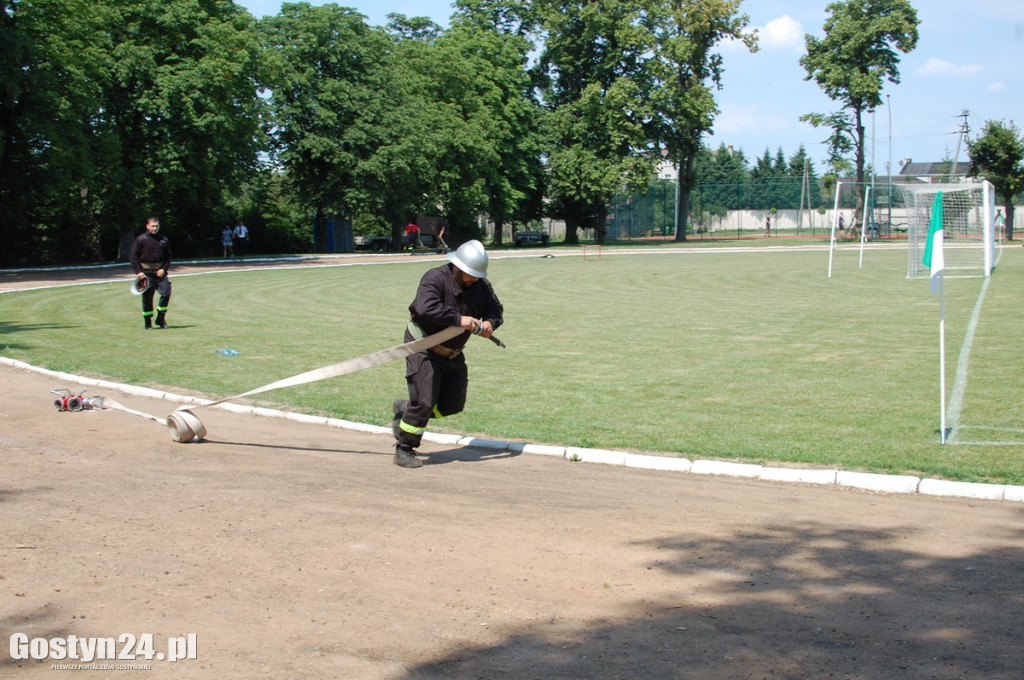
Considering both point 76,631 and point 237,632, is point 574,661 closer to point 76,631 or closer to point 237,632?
point 237,632

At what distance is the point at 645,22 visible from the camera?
7531 centimetres

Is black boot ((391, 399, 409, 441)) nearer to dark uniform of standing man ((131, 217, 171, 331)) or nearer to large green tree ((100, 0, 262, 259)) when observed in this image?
dark uniform of standing man ((131, 217, 171, 331))

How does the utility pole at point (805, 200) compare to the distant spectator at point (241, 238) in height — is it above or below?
above

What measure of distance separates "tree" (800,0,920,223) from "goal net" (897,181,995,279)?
119ft

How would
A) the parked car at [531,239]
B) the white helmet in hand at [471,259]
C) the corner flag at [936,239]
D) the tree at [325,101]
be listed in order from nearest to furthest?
1. the white helmet in hand at [471,259]
2. the corner flag at [936,239]
3. the tree at [325,101]
4. the parked car at [531,239]

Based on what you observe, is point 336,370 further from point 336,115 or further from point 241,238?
point 336,115

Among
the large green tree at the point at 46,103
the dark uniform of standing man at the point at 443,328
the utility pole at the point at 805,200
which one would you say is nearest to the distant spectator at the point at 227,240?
the large green tree at the point at 46,103

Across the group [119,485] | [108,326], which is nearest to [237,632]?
[119,485]

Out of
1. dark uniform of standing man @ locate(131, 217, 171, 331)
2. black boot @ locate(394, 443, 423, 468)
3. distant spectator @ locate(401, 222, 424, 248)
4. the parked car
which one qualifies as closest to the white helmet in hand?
black boot @ locate(394, 443, 423, 468)

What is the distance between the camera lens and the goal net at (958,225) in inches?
978

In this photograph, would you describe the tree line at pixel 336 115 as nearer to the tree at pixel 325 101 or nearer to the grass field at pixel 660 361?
the tree at pixel 325 101

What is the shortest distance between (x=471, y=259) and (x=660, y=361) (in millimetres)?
6797

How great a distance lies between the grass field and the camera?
361 inches

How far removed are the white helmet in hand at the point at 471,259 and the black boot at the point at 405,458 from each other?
5.50 feet
